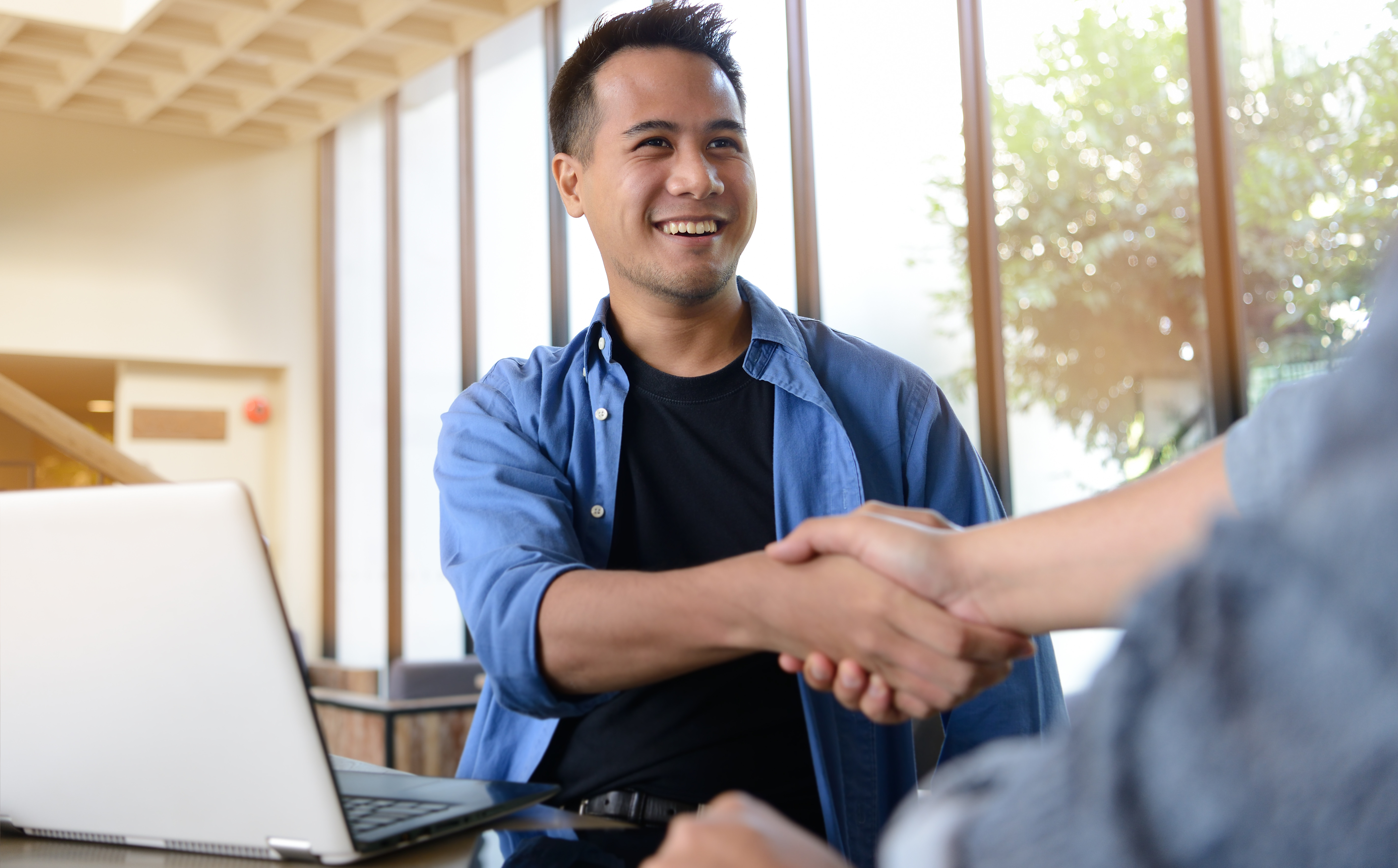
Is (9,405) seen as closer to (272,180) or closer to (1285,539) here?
(1285,539)

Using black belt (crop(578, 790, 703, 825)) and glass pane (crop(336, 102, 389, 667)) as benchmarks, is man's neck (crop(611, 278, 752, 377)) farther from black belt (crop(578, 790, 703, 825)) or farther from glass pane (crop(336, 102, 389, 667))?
glass pane (crop(336, 102, 389, 667))

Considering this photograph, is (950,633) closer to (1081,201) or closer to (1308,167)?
(1308,167)

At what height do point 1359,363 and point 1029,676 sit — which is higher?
point 1359,363

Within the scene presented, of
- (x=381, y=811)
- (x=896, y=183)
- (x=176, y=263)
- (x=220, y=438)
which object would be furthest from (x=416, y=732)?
(x=176, y=263)

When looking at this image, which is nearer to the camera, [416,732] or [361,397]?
[416,732]

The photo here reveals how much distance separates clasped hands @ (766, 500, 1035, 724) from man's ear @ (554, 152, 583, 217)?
34.9 inches

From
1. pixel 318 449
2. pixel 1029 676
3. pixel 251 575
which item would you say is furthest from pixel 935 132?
pixel 318 449

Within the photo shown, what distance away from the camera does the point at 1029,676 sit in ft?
4.44

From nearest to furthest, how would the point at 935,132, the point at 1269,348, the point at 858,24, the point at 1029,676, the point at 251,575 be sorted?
1. the point at 251,575
2. the point at 1029,676
3. the point at 1269,348
4. the point at 935,132
5. the point at 858,24

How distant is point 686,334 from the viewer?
5.08 feet

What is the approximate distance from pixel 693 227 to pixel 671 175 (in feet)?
0.28

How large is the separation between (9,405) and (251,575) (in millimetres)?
2662

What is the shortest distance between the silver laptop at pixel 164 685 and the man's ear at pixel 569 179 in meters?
1.05

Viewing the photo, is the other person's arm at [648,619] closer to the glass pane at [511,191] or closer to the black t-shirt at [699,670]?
the black t-shirt at [699,670]
